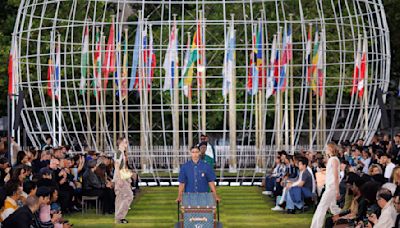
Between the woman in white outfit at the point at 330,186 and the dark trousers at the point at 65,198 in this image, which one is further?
the dark trousers at the point at 65,198

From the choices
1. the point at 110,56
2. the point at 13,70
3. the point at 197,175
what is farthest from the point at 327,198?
the point at 110,56

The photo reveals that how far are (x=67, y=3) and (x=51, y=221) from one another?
103 feet

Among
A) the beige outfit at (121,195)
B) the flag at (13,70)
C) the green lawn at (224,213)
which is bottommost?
the green lawn at (224,213)

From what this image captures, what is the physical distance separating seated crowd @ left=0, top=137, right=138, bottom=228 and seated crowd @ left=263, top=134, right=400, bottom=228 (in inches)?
169

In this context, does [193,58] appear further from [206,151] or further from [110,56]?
[206,151]

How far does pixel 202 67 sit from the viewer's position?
37156 mm

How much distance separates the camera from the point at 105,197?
102ft

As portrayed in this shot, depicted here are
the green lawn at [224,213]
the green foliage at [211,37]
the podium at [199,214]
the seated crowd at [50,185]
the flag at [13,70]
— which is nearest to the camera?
the seated crowd at [50,185]

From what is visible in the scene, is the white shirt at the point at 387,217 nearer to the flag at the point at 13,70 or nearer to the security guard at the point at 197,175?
the security guard at the point at 197,175

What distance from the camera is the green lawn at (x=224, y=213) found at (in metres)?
27.7

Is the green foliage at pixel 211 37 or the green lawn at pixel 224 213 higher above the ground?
the green foliage at pixel 211 37

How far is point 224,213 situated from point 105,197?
9.57ft

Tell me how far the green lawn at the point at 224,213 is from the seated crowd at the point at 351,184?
46 centimetres

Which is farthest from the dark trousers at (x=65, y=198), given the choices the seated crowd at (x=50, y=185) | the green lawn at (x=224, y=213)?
the green lawn at (x=224, y=213)
